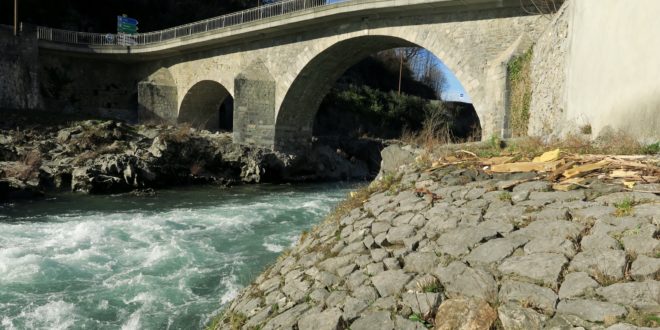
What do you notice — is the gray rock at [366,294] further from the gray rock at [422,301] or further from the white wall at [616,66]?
the white wall at [616,66]

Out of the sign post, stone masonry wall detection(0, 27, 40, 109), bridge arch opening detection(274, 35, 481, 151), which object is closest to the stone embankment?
bridge arch opening detection(274, 35, 481, 151)

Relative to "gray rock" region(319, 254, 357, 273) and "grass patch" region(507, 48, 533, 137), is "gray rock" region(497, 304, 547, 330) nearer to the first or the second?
"gray rock" region(319, 254, 357, 273)

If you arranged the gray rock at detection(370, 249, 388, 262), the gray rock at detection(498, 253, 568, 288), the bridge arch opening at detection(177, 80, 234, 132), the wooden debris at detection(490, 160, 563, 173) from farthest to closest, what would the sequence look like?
the bridge arch opening at detection(177, 80, 234, 132) → the wooden debris at detection(490, 160, 563, 173) → the gray rock at detection(370, 249, 388, 262) → the gray rock at detection(498, 253, 568, 288)

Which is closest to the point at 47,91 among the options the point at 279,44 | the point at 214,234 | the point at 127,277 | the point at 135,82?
the point at 135,82

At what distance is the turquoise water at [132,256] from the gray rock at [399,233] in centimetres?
249

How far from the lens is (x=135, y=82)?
88.7 feet

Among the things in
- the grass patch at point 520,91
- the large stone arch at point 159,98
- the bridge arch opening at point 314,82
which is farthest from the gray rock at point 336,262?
the large stone arch at point 159,98

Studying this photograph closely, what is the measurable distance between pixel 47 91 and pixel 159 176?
12.6m

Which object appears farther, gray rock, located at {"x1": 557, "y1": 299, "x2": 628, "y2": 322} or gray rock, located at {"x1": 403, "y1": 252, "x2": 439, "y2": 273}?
gray rock, located at {"x1": 403, "y1": 252, "x2": 439, "y2": 273}

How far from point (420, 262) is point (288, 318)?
1.11m

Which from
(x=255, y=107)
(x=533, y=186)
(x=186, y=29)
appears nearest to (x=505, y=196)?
(x=533, y=186)

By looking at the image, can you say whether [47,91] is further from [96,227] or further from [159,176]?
[96,227]

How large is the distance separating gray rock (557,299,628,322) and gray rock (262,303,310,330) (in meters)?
1.76

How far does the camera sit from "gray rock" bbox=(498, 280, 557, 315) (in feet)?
8.93
